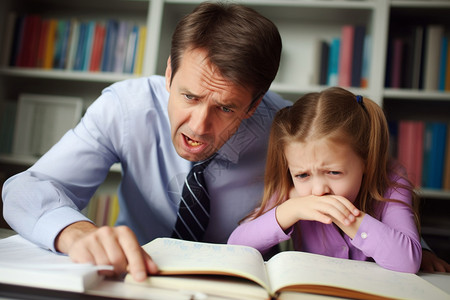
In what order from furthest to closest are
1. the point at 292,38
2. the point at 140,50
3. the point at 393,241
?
the point at 292,38
the point at 140,50
the point at 393,241

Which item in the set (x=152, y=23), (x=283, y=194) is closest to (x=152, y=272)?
(x=283, y=194)

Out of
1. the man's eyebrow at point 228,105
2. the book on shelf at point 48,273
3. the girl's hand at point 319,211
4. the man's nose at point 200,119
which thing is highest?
the man's eyebrow at point 228,105

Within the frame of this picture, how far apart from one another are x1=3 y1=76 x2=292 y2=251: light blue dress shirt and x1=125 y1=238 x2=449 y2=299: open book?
453 mm

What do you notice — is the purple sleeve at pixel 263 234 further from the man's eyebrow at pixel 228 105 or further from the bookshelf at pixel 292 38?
the bookshelf at pixel 292 38

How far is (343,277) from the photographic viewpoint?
59 centimetres

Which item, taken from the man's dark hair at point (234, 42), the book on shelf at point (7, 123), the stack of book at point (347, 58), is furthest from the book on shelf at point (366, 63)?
the book on shelf at point (7, 123)

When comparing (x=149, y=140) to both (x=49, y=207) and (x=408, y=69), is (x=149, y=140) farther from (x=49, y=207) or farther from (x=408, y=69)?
(x=408, y=69)

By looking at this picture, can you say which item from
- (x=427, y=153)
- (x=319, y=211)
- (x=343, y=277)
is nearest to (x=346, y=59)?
(x=427, y=153)

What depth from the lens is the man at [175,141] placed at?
83cm

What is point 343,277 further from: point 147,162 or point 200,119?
point 147,162

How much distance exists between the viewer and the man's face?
936 mm

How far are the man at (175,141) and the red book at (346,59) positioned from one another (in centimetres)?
66

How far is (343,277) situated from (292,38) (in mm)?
1717

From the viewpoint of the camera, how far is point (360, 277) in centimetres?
61
